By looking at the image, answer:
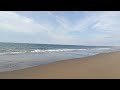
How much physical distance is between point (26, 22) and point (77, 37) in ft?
2.98

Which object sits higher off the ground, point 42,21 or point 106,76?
point 42,21
